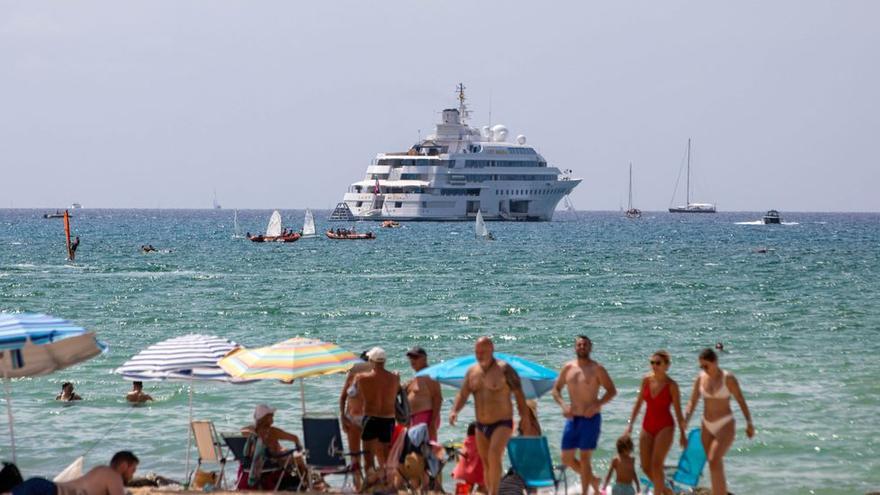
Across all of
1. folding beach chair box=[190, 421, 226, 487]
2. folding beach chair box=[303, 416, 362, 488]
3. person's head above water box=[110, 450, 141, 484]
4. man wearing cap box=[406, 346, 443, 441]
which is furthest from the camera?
folding beach chair box=[190, 421, 226, 487]

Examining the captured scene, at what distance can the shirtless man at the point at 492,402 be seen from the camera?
9805mm

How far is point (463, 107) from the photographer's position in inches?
5394

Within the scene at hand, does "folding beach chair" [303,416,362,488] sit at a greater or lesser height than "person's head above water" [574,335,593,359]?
lesser

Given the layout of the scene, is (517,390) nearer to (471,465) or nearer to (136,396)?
(471,465)

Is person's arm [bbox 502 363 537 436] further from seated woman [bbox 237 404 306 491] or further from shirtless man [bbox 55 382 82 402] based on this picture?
shirtless man [bbox 55 382 82 402]

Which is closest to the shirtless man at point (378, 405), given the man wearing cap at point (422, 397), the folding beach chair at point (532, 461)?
the man wearing cap at point (422, 397)

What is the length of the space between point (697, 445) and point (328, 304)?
27.9 meters

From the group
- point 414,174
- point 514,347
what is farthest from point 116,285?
point 414,174

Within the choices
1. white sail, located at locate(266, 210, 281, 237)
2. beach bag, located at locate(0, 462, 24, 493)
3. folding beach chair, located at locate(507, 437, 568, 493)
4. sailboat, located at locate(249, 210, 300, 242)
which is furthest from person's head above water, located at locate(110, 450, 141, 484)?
white sail, located at locate(266, 210, 281, 237)

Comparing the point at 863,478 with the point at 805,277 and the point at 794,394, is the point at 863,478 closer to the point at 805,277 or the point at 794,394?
the point at 794,394

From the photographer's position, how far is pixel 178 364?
11555mm

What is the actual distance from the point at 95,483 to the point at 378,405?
8.33 ft

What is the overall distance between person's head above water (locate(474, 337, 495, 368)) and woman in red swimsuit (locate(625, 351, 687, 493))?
1.31 m

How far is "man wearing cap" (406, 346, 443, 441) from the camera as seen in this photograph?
11.0m
